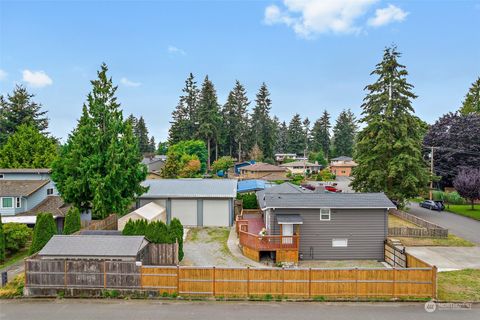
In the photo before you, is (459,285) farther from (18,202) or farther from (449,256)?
(18,202)

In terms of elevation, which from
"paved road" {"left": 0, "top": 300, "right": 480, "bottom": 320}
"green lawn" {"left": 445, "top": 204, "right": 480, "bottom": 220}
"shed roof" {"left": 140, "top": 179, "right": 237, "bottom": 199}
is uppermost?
"shed roof" {"left": 140, "top": 179, "right": 237, "bottom": 199}

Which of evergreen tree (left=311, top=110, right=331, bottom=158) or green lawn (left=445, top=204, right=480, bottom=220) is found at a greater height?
evergreen tree (left=311, top=110, right=331, bottom=158)

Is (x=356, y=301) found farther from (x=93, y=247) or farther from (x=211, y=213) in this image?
(x=211, y=213)

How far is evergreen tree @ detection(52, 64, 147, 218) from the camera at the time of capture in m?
23.5

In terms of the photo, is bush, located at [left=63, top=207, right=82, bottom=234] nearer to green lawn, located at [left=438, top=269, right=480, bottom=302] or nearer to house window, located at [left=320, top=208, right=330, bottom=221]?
house window, located at [left=320, top=208, right=330, bottom=221]

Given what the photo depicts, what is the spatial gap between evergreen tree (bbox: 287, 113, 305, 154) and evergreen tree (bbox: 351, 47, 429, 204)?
62.0 metres

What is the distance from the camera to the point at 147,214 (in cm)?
2453

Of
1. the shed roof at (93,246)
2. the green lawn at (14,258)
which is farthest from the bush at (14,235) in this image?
the shed roof at (93,246)

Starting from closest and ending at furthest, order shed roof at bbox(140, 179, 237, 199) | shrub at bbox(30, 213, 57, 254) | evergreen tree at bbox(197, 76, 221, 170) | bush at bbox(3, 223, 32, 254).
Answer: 1. shrub at bbox(30, 213, 57, 254)
2. bush at bbox(3, 223, 32, 254)
3. shed roof at bbox(140, 179, 237, 199)
4. evergreen tree at bbox(197, 76, 221, 170)

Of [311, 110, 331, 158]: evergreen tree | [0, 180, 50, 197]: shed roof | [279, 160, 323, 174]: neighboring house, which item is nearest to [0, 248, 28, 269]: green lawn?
[0, 180, 50, 197]: shed roof

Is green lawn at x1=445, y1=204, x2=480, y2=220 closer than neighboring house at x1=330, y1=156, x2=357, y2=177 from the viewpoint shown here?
Yes

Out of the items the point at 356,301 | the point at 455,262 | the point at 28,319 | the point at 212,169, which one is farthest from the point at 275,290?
the point at 212,169

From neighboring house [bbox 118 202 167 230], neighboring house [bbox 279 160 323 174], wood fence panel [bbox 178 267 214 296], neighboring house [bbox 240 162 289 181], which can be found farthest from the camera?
neighboring house [bbox 279 160 323 174]

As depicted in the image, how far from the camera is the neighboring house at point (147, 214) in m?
23.0
